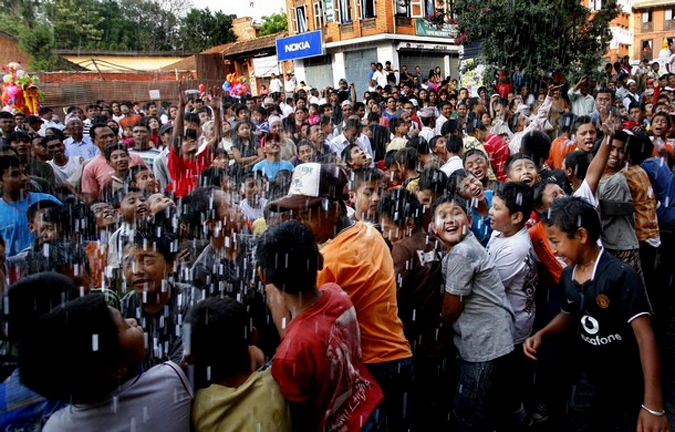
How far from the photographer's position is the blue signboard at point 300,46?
2898cm

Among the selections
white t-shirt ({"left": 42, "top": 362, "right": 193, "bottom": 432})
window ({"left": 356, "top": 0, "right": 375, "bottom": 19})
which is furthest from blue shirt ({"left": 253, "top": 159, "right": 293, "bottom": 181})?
window ({"left": 356, "top": 0, "right": 375, "bottom": 19})

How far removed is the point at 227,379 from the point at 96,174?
4.66 m

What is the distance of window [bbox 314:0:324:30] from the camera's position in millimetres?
30544

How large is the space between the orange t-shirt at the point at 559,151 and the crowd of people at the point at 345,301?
341mm

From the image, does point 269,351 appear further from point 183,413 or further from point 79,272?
point 79,272

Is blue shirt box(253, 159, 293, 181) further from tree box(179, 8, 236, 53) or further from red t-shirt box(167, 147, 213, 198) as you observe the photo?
tree box(179, 8, 236, 53)

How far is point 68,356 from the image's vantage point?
5.21 ft

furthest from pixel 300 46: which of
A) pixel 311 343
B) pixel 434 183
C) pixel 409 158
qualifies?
pixel 311 343

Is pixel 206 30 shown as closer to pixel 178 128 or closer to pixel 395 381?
pixel 178 128

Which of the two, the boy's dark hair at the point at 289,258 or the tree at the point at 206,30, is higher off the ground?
the tree at the point at 206,30

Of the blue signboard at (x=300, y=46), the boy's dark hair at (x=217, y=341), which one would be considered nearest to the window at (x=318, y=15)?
the blue signboard at (x=300, y=46)

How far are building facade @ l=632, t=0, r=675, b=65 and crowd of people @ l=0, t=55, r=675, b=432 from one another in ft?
174

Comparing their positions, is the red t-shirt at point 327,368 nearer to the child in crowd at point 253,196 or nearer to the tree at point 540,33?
the child in crowd at point 253,196

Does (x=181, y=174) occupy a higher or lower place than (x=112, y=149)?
lower
